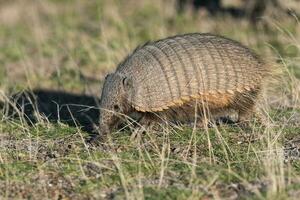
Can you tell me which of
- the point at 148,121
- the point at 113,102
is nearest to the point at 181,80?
the point at 148,121

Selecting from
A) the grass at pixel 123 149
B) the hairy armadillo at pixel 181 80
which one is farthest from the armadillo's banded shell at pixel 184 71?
the grass at pixel 123 149

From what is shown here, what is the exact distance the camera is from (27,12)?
586 inches

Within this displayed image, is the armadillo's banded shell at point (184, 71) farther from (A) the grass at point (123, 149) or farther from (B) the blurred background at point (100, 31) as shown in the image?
(B) the blurred background at point (100, 31)

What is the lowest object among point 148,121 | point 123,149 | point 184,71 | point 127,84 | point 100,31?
point 100,31

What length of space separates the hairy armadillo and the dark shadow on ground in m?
0.47

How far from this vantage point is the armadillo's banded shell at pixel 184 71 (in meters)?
6.58

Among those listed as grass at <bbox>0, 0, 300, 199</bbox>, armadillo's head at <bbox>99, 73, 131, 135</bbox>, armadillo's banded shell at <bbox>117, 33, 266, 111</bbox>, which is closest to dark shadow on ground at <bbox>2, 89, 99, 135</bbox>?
grass at <bbox>0, 0, 300, 199</bbox>

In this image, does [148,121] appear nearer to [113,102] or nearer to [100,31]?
[113,102]

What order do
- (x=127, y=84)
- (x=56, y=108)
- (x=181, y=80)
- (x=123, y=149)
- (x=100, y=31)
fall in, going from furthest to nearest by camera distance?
(x=100, y=31) < (x=56, y=108) < (x=181, y=80) < (x=127, y=84) < (x=123, y=149)

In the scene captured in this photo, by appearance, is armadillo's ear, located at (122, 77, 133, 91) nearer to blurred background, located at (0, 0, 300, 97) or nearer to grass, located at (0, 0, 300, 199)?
grass, located at (0, 0, 300, 199)

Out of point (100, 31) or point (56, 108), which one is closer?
point (56, 108)

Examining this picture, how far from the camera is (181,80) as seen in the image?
6629mm

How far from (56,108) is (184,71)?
2286mm

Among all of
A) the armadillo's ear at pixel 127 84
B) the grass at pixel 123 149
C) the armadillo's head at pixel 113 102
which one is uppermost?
the armadillo's ear at pixel 127 84
